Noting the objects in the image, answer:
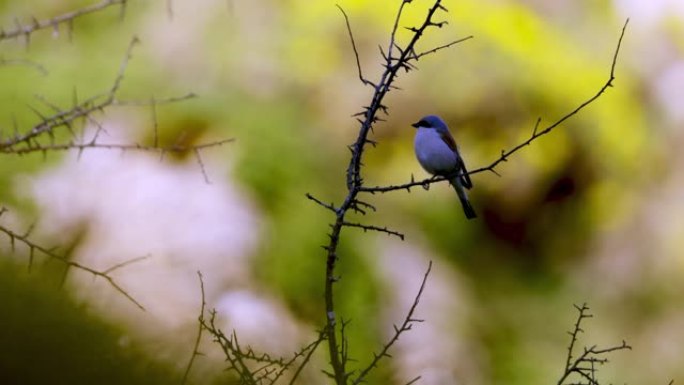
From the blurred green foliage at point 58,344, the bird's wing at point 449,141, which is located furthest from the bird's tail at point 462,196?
the blurred green foliage at point 58,344

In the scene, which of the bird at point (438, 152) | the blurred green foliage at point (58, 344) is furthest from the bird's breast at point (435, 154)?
the blurred green foliage at point (58, 344)

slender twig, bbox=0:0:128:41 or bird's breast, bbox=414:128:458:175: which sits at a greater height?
bird's breast, bbox=414:128:458:175

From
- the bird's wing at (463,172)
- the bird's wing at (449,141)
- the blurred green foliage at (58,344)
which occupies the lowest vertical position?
the blurred green foliage at (58,344)

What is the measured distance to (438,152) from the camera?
3113 millimetres

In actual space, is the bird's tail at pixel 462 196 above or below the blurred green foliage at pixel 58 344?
above

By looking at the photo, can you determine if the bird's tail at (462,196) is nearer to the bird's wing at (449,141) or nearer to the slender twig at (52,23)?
the bird's wing at (449,141)

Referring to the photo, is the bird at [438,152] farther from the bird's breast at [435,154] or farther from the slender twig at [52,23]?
the slender twig at [52,23]

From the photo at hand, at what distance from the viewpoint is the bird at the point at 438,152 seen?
3119 mm

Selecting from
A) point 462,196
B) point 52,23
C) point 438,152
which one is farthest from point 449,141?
point 52,23

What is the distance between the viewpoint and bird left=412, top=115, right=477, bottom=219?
10.2 ft

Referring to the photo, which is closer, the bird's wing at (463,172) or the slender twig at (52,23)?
the slender twig at (52,23)

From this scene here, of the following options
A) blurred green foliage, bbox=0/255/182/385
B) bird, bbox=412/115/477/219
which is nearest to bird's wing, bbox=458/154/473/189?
bird, bbox=412/115/477/219

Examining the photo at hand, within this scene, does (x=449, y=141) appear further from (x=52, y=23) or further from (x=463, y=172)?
(x=52, y=23)

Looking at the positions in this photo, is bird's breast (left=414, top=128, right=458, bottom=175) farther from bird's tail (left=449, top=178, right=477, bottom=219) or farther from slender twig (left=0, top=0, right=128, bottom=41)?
slender twig (left=0, top=0, right=128, bottom=41)
